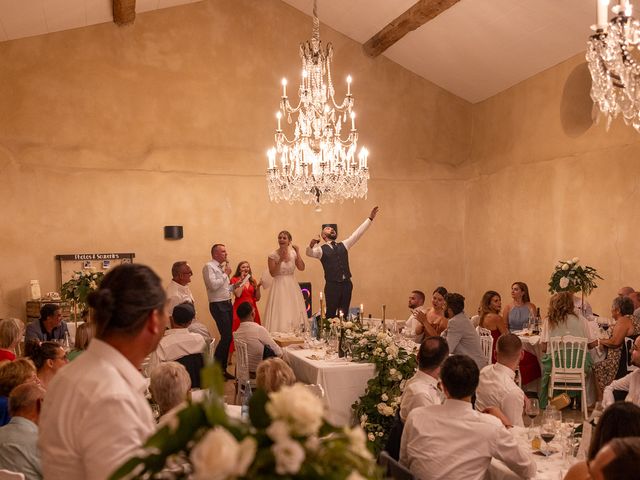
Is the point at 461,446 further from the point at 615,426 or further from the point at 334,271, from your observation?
the point at 334,271

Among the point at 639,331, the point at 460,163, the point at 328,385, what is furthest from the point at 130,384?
the point at 460,163

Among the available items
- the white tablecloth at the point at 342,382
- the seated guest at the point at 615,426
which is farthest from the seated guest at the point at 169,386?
the white tablecloth at the point at 342,382

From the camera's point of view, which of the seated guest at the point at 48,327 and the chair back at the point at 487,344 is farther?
the chair back at the point at 487,344

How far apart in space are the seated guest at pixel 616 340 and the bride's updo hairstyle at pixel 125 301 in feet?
20.2

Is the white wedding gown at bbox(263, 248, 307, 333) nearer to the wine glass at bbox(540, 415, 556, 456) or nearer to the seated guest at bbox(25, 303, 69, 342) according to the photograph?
the seated guest at bbox(25, 303, 69, 342)

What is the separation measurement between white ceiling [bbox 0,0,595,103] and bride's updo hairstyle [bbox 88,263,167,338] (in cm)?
752

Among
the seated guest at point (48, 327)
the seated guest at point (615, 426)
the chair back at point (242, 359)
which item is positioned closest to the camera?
the seated guest at point (615, 426)

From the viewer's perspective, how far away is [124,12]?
959cm

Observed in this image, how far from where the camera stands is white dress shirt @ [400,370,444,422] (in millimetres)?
4152

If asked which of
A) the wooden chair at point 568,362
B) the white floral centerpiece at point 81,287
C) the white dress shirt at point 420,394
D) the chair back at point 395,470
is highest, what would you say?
the white floral centerpiece at point 81,287

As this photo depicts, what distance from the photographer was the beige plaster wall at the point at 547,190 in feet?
28.2

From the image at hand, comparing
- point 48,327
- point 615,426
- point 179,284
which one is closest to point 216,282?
point 179,284

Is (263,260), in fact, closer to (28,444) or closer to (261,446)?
(28,444)

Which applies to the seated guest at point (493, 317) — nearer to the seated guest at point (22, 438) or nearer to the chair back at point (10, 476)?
the seated guest at point (22, 438)
